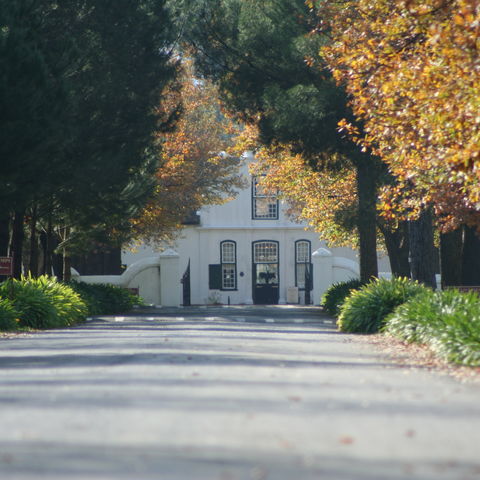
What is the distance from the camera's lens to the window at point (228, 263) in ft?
181

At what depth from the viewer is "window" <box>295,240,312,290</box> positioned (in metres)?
54.9

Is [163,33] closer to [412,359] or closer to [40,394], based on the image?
[412,359]

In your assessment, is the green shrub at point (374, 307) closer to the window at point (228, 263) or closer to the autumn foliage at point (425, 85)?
the autumn foliage at point (425, 85)

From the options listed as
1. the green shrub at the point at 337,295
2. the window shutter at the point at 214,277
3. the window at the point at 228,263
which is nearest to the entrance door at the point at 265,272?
the window at the point at 228,263

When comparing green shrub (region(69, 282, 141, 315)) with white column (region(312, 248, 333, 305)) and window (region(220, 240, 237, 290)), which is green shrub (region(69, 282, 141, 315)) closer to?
white column (region(312, 248, 333, 305))

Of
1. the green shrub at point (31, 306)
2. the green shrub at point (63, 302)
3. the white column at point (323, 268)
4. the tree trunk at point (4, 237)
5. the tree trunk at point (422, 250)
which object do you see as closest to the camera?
the green shrub at point (31, 306)

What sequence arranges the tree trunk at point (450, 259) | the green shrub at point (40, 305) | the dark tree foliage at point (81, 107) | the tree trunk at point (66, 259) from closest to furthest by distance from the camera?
the dark tree foliage at point (81, 107)
the green shrub at point (40, 305)
the tree trunk at point (450, 259)
the tree trunk at point (66, 259)

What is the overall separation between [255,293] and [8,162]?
32.2m

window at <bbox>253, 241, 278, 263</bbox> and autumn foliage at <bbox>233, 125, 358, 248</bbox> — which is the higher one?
→ autumn foliage at <bbox>233, 125, 358, 248</bbox>

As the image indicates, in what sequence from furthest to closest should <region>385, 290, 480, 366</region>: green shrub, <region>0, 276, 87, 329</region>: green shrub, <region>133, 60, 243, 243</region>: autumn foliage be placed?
<region>133, 60, 243, 243</region>: autumn foliage
<region>0, 276, 87, 329</region>: green shrub
<region>385, 290, 480, 366</region>: green shrub

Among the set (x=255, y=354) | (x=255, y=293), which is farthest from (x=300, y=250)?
(x=255, y=354)

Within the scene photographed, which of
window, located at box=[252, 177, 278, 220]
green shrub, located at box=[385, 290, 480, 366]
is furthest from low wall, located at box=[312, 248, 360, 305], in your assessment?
green shrub, located at box=[385, 290, 480, 366]

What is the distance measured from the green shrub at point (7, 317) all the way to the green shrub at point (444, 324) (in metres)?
8.10

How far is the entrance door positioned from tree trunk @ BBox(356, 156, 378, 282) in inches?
978
